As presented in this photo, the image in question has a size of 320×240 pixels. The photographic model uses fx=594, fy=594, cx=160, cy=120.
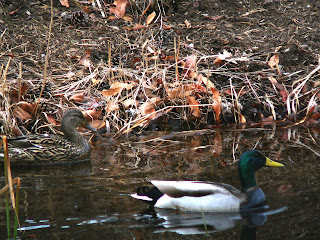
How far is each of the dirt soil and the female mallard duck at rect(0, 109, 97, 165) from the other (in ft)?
2.15

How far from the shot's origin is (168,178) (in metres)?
6.54

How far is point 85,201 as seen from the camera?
5.75 meters

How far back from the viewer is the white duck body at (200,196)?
18.0ft

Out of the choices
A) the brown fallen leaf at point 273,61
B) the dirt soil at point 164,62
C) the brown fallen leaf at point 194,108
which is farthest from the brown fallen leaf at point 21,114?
the brown fallen leaf at point 273,61

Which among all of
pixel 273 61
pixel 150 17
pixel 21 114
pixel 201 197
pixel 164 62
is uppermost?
pixel 150 17

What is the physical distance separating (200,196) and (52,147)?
2813 mm

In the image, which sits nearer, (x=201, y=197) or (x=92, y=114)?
(x=201, y=197)

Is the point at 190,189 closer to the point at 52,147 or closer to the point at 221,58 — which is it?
the point at 52,147

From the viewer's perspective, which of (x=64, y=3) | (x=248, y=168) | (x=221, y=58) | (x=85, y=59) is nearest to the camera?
(x=248, y=168)

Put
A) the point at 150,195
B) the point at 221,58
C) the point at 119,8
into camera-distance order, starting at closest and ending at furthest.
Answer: the point at 150,195, the point at 221,58, the point at 119,8

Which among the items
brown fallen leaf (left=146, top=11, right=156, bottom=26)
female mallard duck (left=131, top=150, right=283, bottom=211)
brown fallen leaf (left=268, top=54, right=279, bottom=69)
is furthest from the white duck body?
brown fallen leaf (left=146, top=11, right=156, bottom=26)

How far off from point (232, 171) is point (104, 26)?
213 inches

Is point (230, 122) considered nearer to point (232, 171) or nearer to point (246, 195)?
point (232, 171)

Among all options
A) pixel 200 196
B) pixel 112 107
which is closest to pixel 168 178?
pixel 200 196
